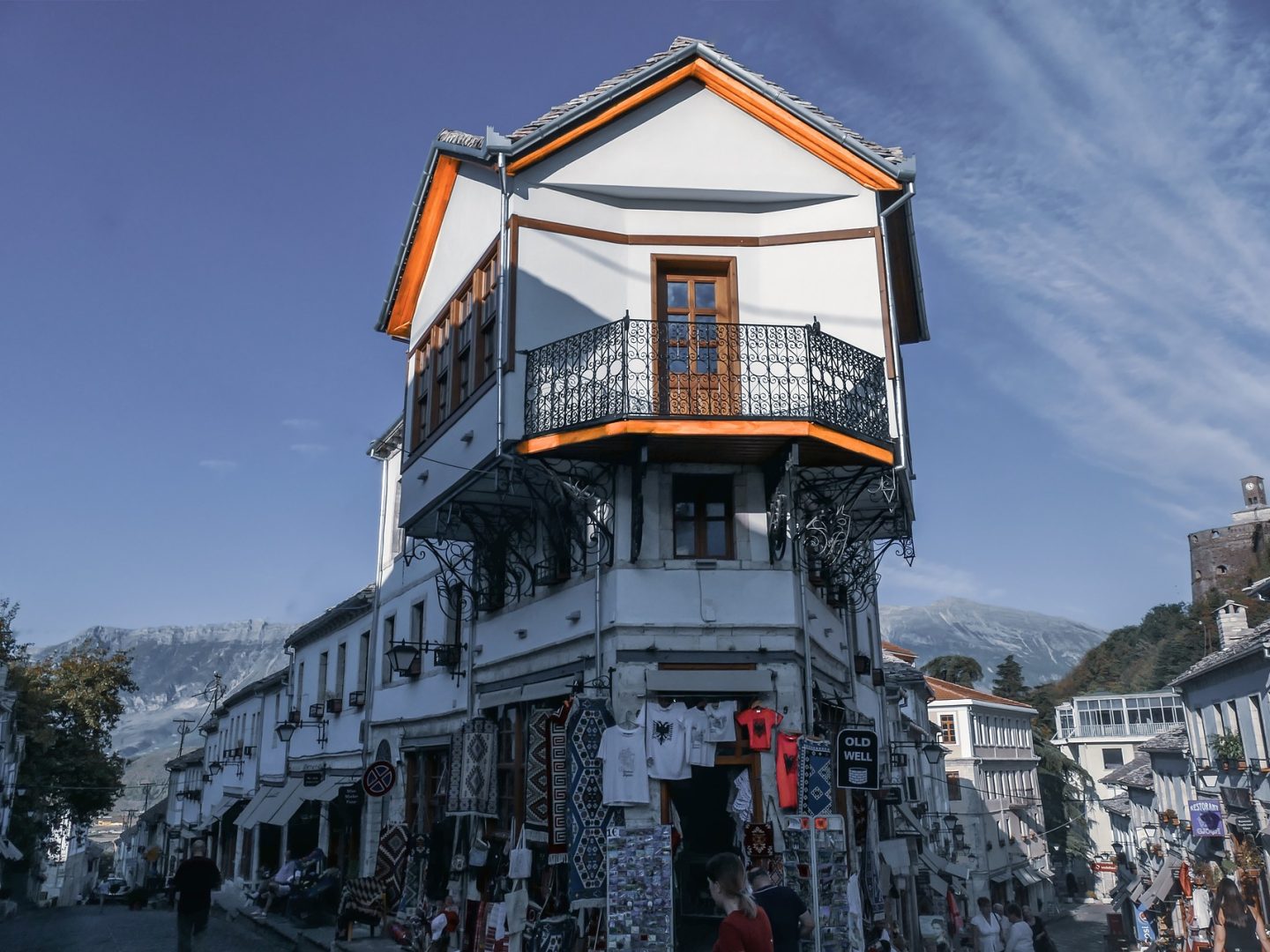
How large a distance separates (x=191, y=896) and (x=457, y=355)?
827 cm

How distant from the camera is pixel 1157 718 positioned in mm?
74250

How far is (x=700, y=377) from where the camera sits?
42.4 feet

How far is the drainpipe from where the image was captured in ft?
44.1

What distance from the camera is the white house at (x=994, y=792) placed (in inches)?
2066

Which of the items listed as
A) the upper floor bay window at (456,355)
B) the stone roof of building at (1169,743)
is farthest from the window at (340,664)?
the stone roof of building at (1169,743)

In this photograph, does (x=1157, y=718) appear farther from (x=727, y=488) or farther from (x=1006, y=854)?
(x=727, y=488)

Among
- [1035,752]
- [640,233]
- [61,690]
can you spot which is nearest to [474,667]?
[640,233]

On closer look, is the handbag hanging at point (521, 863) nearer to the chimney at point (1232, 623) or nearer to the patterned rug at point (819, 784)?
the patterned rug at point (819, 784)

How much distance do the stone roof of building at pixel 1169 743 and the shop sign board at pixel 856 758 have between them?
32921 millimetres

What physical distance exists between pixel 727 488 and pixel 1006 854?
51.7 m

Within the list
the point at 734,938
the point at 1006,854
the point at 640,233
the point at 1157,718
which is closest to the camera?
the point at 734,938

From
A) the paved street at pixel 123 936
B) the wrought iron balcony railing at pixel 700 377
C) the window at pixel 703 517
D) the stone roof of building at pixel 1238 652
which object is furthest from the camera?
the stone roof of building at pixel 1238 652

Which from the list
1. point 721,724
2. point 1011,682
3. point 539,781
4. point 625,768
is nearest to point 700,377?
point 721,724

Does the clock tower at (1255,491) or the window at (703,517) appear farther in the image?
the clock tower at (1255,491)
